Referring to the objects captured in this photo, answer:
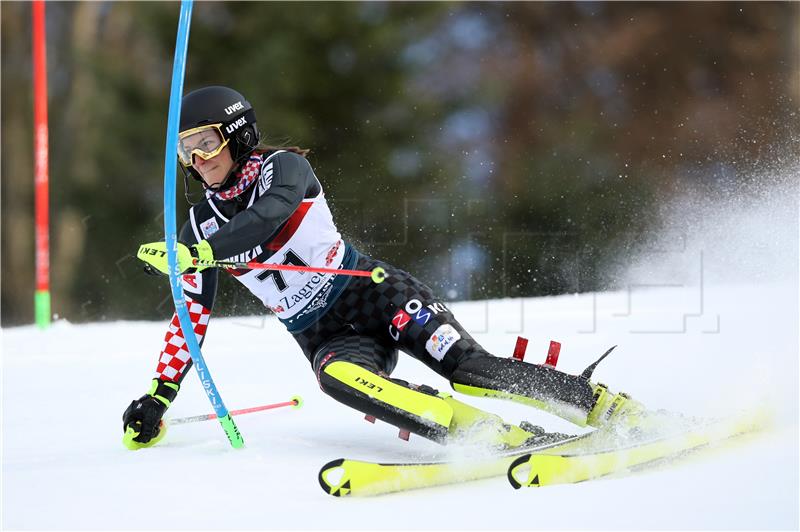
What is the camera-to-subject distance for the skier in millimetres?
2607

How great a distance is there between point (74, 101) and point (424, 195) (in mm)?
5695

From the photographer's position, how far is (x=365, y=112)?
36.9 ft

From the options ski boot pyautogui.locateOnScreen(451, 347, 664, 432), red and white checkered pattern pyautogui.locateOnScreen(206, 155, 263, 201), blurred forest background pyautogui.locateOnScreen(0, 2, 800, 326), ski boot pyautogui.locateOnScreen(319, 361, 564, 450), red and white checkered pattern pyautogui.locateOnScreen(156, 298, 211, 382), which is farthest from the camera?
blurred forest background pyautogui.locateOnScreen(0, 2, 800, 326)

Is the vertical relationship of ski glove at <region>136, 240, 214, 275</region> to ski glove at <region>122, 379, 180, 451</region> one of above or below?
above

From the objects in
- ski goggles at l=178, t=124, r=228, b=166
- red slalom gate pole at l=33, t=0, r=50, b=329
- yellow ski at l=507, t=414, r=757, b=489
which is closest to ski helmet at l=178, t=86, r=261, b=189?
ski goggles at l=178, t=124, r=228, b=166

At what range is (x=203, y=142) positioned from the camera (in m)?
2.85

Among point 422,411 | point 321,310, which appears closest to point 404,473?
point 422,411

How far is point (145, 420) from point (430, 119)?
904cm

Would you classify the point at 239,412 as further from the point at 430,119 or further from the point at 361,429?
the point at 430,119

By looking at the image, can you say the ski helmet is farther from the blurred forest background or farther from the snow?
the blurred forest background

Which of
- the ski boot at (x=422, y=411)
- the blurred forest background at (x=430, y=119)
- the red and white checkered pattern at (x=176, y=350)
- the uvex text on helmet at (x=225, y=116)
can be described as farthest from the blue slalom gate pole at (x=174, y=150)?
the blurred forest background at (x=430, y=119)

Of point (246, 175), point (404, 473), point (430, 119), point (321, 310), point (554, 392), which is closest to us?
point (404, 473)

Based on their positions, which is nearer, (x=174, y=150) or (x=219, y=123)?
(x=174, y=150)

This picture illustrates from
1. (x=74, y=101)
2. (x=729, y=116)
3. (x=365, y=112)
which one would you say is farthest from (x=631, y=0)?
(x=74, y=101)
